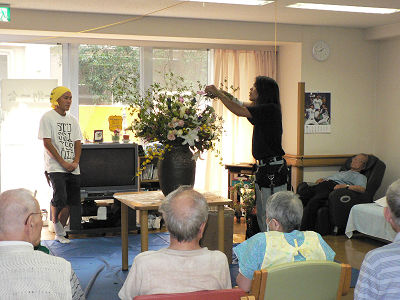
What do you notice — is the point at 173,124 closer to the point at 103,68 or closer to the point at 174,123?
the point at 174,123

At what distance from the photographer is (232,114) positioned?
7.75 metres

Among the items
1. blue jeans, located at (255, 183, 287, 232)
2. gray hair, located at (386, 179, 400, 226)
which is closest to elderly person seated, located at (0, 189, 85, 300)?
gray hair, located at (386, 179, 400, 226)

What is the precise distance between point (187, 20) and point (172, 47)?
0.72 m

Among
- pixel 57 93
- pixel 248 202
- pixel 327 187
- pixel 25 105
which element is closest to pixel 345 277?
pixel 248 202

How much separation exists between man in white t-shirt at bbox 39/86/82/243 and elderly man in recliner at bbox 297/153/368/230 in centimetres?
264

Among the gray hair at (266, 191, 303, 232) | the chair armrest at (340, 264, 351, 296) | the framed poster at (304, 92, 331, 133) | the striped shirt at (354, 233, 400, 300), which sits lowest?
the chair armrest at (340, 264, 351, 296)

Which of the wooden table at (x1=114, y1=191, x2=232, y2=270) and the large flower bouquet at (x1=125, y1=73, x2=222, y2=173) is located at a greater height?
the large flower bouquet at (x1=125, y1=73, x2=222, y2=173)

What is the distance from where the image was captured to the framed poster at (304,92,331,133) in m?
7.58

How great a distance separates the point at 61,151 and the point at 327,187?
3.11m

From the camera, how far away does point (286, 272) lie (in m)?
2.44

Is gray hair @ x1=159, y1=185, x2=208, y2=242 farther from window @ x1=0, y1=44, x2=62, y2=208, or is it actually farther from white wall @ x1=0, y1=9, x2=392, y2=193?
window @ x1=0, y1=44, x2=62, y2=208

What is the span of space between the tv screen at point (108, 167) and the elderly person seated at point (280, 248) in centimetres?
403

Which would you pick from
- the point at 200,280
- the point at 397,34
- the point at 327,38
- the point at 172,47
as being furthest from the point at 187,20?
the point at 200,280

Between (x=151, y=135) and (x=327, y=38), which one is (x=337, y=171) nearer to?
(x=327, y=38)
